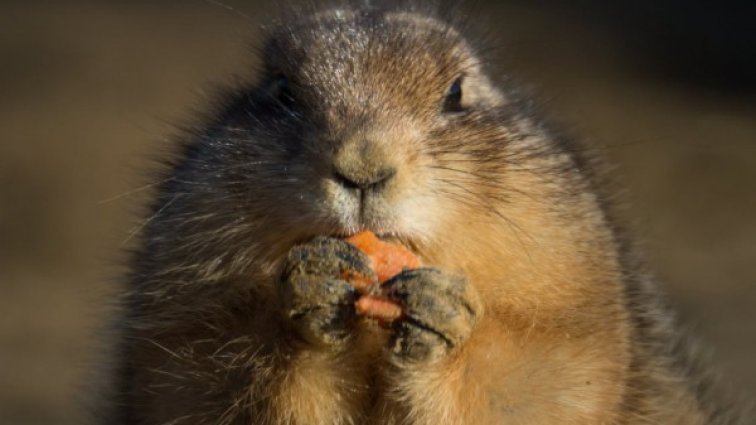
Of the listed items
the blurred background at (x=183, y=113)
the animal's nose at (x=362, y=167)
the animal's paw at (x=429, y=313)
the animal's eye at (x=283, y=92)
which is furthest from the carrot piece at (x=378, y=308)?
the blurred background at (x=183, y=113)

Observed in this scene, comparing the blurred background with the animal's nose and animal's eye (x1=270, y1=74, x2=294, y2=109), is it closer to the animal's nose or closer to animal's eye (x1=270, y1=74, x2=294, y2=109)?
animal's eye (x1=270, y1=74, x2=294, y2=109)

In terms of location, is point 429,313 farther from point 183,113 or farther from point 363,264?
point 183,113

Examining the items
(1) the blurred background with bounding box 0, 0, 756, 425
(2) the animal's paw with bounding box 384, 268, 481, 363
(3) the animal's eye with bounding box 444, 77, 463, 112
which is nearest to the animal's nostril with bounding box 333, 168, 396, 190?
(2) the animal's paw with bounding box 384, 268, 481, 363

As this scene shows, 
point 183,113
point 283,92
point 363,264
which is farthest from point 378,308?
point 183,113

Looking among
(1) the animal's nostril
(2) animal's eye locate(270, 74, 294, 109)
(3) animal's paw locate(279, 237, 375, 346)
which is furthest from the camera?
(2) animal's eye locate(270, 74, 294, 109)

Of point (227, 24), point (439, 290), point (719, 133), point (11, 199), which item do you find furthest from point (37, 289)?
point (439, 290)

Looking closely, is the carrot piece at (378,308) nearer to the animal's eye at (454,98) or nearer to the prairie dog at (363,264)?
the prairie dog at (363,264)
